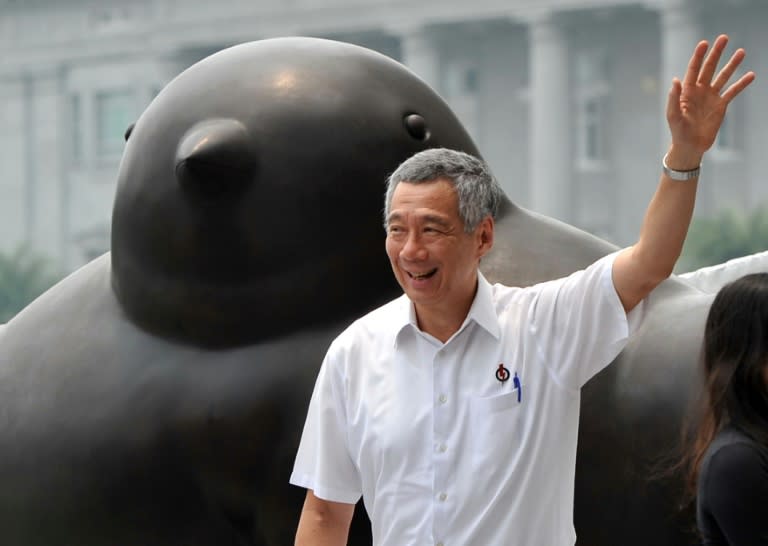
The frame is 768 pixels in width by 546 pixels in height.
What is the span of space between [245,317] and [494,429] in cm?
138

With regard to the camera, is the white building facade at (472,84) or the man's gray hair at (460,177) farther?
the white building facade at (472,84)

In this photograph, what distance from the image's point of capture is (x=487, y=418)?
237cm

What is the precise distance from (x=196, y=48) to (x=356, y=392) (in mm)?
44133

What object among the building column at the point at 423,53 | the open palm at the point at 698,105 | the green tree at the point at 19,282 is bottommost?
the green tree at the point at 19,282

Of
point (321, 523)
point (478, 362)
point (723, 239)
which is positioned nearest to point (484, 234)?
point (478, 362)

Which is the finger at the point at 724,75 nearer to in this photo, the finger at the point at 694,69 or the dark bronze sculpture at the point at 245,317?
the finger at the point at 694,69

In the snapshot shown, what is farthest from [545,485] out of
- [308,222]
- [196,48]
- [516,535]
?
[196,48]

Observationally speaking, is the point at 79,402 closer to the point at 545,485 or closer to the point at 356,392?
the point at 356,392

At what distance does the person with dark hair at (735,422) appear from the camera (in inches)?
80.1

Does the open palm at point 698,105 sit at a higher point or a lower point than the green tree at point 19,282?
higher

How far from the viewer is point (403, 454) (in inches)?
93.9

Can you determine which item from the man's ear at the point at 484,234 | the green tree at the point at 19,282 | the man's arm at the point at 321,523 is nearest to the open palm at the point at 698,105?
the man's ear at the point at 484,234

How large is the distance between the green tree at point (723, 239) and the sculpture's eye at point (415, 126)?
85.8 feet

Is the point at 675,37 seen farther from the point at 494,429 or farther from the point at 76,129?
the point at 494,429
